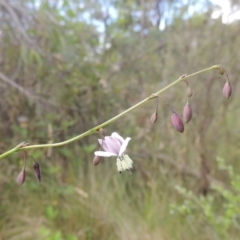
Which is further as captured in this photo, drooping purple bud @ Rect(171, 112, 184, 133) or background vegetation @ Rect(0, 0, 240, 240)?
background vegetation @ Rect(0, 0, 240, 240)

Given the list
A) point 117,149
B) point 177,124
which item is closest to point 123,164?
point 117,149

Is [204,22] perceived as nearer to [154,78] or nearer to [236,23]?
[236,23]

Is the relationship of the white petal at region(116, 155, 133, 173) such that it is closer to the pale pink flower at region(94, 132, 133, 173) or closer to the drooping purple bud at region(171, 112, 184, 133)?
the pale pink flower at region(94, 132, 133, 173)

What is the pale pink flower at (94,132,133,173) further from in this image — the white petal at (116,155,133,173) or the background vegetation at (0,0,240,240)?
the background vegetation at (0,0,240,240)

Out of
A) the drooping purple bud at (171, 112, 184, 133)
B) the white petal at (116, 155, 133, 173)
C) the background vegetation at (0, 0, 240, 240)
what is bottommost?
the white petal at (116, 155, 133, 173)

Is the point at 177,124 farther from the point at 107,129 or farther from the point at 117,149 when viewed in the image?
the point at 107,129

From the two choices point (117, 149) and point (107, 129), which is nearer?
point (117, 149)

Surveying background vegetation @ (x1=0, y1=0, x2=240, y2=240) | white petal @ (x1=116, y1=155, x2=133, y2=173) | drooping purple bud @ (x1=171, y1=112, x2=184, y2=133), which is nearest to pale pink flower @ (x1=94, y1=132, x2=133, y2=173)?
white petal @ (x1=116, y1=155, x2=133, y2=173)

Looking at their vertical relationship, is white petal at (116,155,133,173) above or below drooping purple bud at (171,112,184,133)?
below
